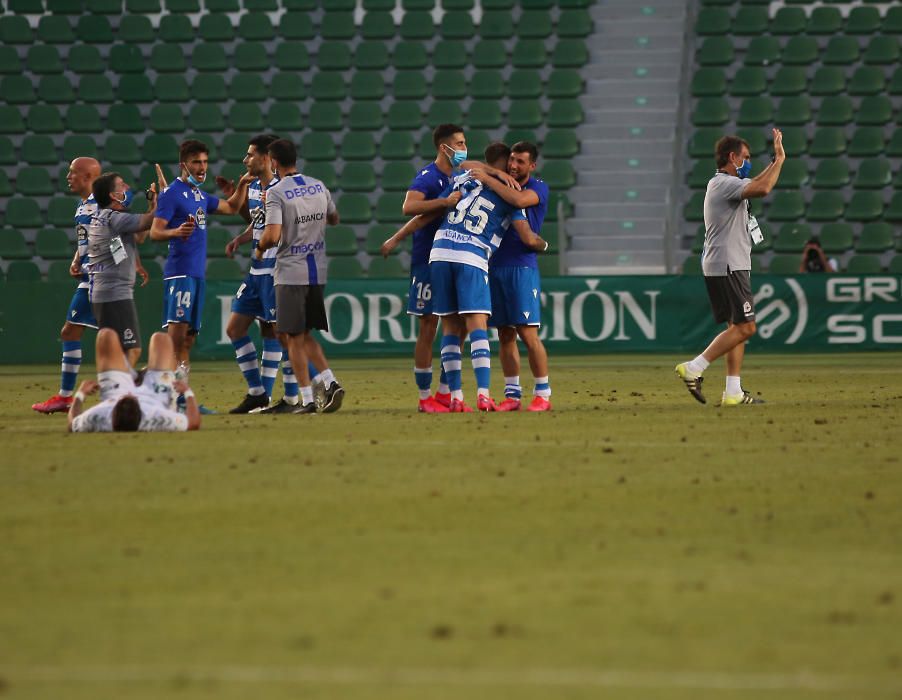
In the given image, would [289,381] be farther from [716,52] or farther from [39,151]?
[716,52]

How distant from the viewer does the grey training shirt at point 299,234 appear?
13.2 m

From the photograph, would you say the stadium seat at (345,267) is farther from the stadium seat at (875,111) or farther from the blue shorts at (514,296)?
the blue shorts at (514,296)

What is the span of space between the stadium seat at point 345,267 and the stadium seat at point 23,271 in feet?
16.8

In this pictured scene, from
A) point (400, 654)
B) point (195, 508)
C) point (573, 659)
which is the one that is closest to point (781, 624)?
point (573, 659)

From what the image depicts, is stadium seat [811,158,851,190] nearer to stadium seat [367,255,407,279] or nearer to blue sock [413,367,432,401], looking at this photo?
stadium seat [367,255,407,279]

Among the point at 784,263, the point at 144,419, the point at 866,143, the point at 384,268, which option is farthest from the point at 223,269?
the point at 144,419

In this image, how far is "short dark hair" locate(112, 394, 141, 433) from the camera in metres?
10.9

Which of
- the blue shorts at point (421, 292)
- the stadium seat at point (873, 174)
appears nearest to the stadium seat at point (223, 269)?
the stadium seat at point (873, 174)

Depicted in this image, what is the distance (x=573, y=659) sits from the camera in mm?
4641

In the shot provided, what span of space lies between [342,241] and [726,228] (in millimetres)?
14213

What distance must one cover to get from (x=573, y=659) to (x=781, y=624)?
81cm

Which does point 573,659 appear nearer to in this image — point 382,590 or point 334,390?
point 382,590

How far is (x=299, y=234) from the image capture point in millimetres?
13203

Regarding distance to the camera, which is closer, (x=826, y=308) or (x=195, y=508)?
(x=195, y=508)
